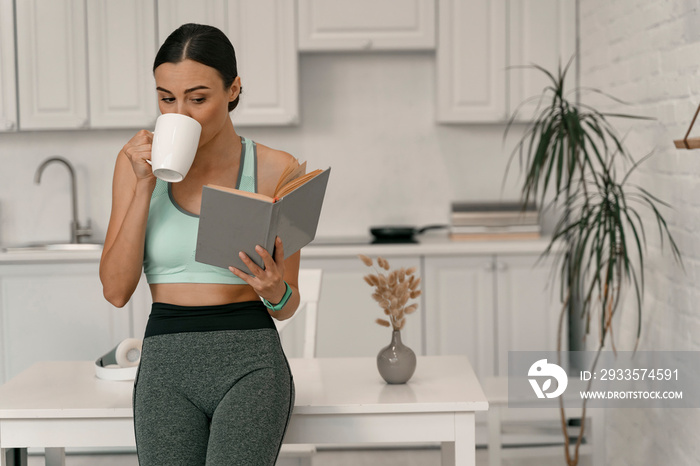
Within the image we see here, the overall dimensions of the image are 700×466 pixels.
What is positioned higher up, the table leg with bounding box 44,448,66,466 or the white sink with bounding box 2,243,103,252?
the white sink with bounding box 2,243,103,252

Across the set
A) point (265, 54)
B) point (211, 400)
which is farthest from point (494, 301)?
point (211, 400)

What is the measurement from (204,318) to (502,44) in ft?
8.76

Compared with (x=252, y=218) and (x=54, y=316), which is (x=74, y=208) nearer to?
(x=54, y=316)

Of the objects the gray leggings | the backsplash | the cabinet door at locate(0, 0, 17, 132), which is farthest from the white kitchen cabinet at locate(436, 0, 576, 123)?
the gray leggings

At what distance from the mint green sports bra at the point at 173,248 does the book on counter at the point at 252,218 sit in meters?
0.10

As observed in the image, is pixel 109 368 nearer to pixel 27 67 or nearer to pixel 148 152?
pixel 148 152

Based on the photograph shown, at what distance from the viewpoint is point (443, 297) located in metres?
3.57

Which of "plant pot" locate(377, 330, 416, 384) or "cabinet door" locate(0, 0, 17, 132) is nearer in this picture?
"plant pot" locate(377, 330, 416, 384)

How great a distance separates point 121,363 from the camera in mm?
1851

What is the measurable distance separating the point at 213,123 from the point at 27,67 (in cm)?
264

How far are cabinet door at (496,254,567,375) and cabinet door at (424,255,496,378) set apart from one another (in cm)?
→ 5

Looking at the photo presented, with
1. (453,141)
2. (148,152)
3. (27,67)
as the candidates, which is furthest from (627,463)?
(27,67)

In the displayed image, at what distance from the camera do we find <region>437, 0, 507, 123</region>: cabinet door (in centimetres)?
368

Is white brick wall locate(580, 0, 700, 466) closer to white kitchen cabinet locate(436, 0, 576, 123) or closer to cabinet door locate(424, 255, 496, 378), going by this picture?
white kitchen cabinet locate(436, 0, 576, 123)
